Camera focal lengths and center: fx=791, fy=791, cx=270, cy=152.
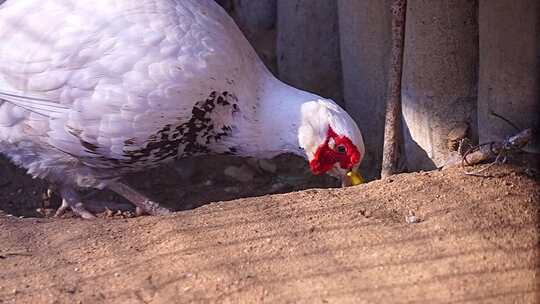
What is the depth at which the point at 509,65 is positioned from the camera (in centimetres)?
324

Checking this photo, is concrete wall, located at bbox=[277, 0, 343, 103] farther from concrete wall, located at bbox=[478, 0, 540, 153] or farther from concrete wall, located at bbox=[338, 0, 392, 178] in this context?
concrete wall, located at bbox=[478, 0, 540, 153]

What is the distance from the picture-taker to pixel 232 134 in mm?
3533

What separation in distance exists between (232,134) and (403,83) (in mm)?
826

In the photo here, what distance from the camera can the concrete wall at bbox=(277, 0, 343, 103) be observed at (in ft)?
15.0

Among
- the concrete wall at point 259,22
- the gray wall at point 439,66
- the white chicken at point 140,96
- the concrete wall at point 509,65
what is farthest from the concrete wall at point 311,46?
the concrete wall at point 509,65

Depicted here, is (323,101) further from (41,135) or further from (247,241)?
(41,135)

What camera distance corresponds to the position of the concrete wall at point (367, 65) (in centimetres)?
398

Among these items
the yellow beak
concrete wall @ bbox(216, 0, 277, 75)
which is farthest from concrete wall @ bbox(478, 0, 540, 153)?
concrete wall @ bbox(216, 0, 277, 75)

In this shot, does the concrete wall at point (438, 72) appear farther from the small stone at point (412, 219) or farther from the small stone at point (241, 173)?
the small stone at point (241, 173)

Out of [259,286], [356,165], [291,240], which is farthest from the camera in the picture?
[356,165]

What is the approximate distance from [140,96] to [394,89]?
3.52 ft

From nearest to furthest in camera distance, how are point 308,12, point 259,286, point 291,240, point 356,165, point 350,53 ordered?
point 259,286
point 291,240
point 356,165
point 350,53
point 308,12

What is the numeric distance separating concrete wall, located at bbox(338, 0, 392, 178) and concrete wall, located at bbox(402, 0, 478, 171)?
42 cm

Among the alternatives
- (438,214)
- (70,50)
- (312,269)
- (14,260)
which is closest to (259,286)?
(312,269)
